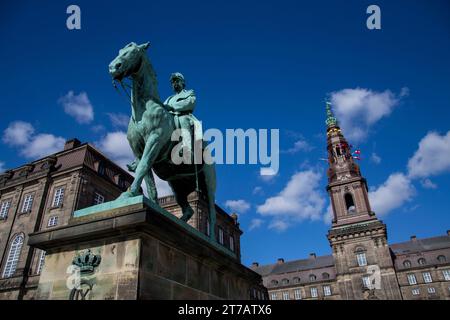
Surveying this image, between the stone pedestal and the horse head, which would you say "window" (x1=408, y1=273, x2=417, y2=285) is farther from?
the horse head

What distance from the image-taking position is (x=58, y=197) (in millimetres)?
29875

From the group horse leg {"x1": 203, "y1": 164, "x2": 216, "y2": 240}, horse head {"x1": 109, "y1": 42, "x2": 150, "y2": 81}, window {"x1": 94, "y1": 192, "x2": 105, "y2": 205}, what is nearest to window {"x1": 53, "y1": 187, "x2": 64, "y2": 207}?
window {"x1": 94, "y1": 192, "x2": 105, "y2": 205}

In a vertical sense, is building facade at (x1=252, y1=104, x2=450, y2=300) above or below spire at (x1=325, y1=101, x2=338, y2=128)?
below

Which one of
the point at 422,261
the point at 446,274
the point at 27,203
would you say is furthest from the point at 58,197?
the point at 446,274

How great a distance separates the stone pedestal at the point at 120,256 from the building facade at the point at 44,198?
25288 millimetres

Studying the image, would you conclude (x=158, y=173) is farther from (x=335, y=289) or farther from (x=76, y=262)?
(x=335, y=289)

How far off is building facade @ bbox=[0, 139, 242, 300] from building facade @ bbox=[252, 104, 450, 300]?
38.0 m

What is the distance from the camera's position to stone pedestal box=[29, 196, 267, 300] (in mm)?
3756

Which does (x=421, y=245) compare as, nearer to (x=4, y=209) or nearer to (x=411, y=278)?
(x=411, y=278)
